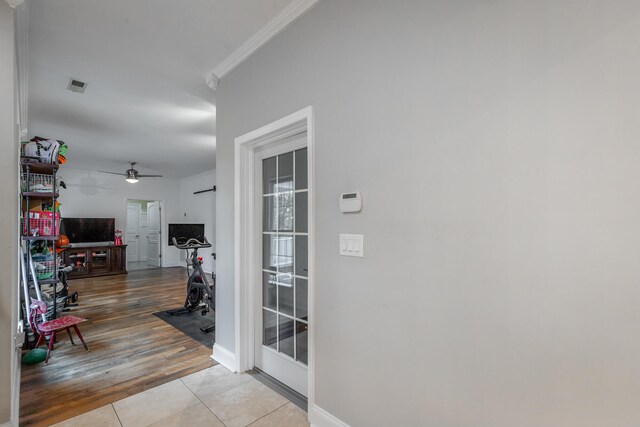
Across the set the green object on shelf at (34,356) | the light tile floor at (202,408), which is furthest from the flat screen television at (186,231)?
the light tile floor at (202,408)

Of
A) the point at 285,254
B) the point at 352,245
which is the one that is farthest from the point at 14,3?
the point at 352,245

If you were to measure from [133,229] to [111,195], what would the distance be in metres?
2.00

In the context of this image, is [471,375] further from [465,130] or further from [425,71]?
[425,71]

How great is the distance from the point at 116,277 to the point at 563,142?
27.5 ft

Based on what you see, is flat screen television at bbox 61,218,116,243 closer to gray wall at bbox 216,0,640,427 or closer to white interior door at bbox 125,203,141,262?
white interior door at bbox 125,203,141,262

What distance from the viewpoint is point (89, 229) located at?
734 cm

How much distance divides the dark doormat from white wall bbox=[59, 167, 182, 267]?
4.97 m

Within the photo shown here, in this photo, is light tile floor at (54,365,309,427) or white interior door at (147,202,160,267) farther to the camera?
white interior door at (147,202,160,267)

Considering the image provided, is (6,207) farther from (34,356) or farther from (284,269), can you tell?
(34,356)

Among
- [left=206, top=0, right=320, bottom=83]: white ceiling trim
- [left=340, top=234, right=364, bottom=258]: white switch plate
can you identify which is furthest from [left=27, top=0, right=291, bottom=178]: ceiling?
[left=340, top=234, right=364, bottom=258]: white switch plate

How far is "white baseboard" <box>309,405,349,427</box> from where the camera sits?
1.74 meters

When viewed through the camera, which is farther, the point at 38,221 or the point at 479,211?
the point at 38,221

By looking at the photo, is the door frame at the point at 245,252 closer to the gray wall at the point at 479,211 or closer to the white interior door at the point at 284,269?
the white interior door at the point at 284,269

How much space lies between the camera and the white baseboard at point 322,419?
174 centimetres
